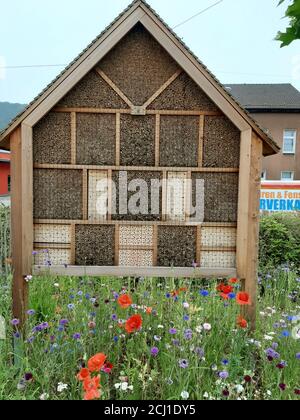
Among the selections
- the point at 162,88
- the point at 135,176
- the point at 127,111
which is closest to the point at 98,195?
the point at 135,176

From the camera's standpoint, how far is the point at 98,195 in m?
2.71

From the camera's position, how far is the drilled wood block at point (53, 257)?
2.72 m

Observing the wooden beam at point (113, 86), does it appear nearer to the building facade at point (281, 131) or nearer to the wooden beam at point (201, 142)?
the wooden beam at point (201, 142)

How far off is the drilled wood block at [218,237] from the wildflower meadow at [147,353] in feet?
0.91

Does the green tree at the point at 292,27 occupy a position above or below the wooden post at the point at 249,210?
above

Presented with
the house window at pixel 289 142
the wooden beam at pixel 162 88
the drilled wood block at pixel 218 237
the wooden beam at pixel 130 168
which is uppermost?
the house window at pixel 289 142

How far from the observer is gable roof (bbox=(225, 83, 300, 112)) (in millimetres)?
21547

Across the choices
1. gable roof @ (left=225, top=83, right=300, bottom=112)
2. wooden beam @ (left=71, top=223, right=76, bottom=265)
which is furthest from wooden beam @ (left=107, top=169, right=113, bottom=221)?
gable roof @ (left=225, top=83, right=300, bottom=112)

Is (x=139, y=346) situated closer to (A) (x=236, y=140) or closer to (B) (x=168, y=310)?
(B) (x=168, y=310)

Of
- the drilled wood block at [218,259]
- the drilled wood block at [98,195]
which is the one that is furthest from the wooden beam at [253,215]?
the drilled wood block at [98,195]

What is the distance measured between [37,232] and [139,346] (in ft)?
3.68

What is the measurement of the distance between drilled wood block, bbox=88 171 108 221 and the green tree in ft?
4.65

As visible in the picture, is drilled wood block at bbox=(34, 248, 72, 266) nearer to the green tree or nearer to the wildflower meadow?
the wildflower meadow

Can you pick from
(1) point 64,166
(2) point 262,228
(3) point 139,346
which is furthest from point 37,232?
(2) point 262,228
